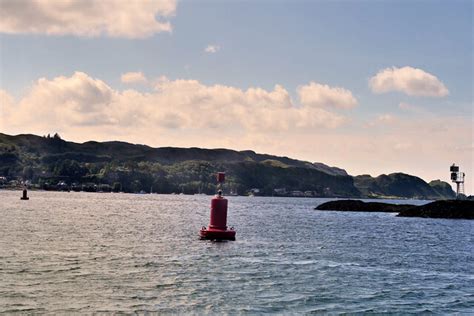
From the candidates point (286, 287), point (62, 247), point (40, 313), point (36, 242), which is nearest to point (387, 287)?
point (286, 287)

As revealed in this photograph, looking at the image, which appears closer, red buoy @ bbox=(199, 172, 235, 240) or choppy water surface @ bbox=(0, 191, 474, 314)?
choppy water surface @ bbox=(0, 191, 474, 314)

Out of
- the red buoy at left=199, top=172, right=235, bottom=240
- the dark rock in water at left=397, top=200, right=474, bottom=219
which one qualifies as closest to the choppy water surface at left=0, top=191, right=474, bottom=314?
the red buoy at left=199, top=172, right=235, bottom=240

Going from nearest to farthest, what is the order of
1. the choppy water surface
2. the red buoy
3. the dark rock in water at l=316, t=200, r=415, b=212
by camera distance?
the choppy water surface → the red buoy → the dark rock in water at l=316, t=200, r=415, b=212

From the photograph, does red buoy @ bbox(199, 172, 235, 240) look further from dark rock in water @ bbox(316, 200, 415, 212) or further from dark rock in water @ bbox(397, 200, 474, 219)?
dark rock in water @ bbox(316, 200, 415, 212)

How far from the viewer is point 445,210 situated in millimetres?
145625

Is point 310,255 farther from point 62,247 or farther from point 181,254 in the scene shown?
point 62,247

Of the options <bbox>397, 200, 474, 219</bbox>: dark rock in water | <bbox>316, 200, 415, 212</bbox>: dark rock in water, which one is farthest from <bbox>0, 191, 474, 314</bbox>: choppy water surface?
<bbox>316, 200, 415, 212</bbox>: dark rock in water

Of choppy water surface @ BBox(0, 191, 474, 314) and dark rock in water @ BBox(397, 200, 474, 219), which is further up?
dark rock in water @ BBox(397, 200, 474, 219)

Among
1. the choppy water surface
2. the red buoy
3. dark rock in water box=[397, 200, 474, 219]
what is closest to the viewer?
the choppy water surface

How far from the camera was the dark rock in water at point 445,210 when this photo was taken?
142 meters

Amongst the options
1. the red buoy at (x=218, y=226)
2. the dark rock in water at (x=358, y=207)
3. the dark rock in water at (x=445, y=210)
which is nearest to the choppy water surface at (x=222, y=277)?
the red buoy at (x=218, y=226)

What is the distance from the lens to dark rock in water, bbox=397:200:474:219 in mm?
142500

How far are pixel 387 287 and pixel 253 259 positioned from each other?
12.6 meters

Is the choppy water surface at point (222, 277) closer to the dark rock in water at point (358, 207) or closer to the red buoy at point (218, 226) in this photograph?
the red buoy at point (218, 226)
